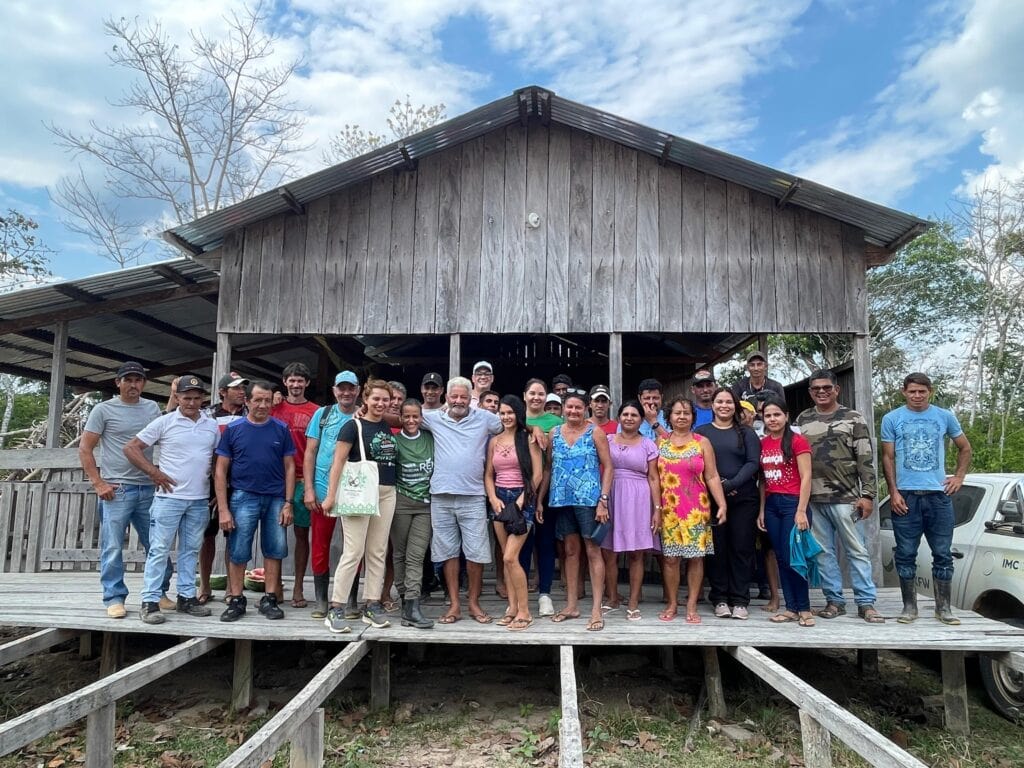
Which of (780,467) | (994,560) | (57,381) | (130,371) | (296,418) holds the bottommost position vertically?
(994,560)

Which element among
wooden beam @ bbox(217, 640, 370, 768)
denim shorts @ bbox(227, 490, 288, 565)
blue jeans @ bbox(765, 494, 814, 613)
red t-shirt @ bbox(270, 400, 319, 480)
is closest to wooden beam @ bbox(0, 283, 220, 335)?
red t-shirt @ bbox(270, 400, 319, 480)

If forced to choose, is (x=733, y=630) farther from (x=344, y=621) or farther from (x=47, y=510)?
(x=47, y=510)

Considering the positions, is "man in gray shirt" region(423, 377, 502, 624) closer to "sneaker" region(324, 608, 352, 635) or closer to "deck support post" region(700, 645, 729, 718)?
"sneaker" region(324, 608, 352, 635)

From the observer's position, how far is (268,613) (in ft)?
16.4

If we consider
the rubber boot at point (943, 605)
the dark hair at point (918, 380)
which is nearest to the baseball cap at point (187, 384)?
the dark hair at point (918, 380)

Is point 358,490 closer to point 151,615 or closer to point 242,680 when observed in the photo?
point 151,615

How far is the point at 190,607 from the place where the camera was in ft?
16.5

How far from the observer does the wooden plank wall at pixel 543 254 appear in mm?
6645

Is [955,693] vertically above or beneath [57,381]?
beneath

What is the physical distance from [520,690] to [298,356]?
8281 millimetres

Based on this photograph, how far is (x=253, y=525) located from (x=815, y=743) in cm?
405

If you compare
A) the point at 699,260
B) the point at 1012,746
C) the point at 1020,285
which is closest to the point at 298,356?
the point at 699,260

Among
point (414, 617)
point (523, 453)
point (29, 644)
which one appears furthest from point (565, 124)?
point (29, 644)

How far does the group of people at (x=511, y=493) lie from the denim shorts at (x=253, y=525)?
0.4 inches
